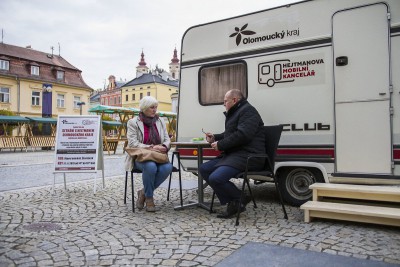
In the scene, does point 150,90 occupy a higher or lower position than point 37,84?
higher

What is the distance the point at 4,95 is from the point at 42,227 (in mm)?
34301

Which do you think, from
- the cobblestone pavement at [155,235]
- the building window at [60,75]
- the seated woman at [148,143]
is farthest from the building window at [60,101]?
the seated woman at [148,143]

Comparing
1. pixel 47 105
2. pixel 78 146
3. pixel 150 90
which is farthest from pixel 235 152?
pixel 150 90

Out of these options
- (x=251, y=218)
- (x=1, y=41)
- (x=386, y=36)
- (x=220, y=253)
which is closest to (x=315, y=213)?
(x=251, y=218)

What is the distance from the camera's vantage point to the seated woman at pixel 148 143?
475 centimetres

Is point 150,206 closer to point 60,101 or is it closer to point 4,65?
point 4,65

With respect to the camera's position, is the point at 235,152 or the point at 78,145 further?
the point at 78,145

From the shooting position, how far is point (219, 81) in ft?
18.7

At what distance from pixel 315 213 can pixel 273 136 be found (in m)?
1.03

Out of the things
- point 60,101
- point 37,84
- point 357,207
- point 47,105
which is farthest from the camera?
point 60,101

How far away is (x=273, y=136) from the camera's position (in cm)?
450

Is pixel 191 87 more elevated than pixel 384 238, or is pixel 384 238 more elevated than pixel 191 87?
pixel 191 87

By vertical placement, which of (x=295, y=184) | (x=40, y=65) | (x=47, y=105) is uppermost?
(x=40, y=65)

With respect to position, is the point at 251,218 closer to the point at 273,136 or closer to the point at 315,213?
the point at 315,213
